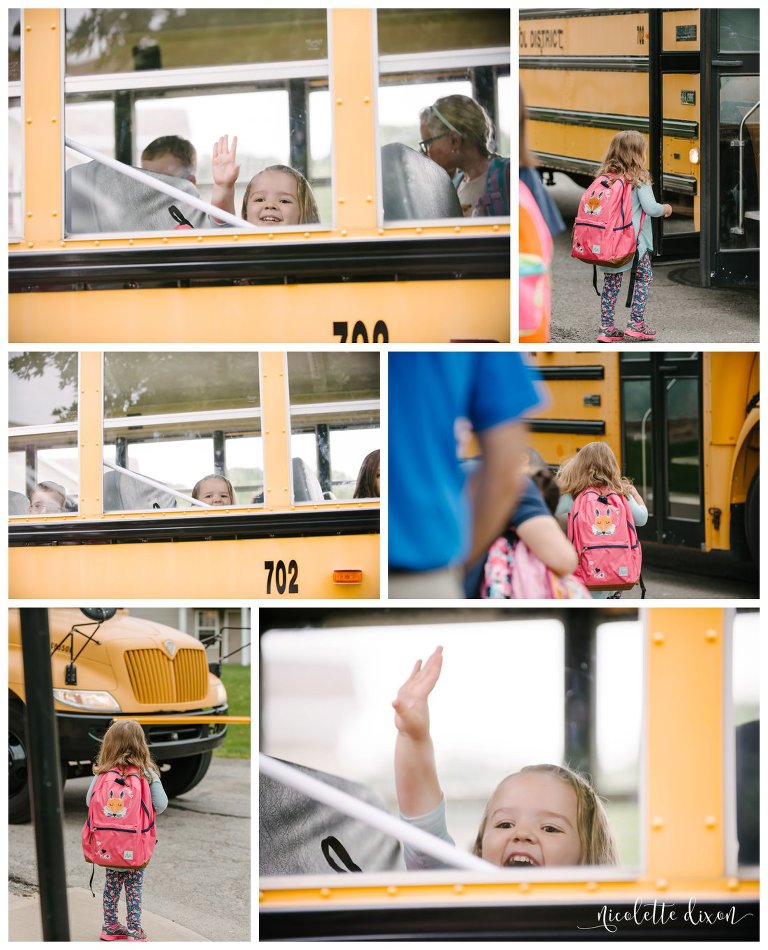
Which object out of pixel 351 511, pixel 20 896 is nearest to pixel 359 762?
pixel 351 511

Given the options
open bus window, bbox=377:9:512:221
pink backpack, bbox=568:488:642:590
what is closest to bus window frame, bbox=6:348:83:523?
open bus window, bbox=377:9:512:221

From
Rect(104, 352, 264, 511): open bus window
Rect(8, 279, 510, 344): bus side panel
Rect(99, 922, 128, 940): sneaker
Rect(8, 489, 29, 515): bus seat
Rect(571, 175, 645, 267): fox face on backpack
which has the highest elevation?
Rect(571, 175, 645, 267): fox face on backpack

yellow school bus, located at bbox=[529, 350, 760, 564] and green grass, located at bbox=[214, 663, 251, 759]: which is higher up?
yellow school bus, located at bbox=[529, 350, 760, 564]

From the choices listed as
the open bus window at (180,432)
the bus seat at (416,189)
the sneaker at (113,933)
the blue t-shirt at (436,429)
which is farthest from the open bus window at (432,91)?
the sneaker at (113,933)

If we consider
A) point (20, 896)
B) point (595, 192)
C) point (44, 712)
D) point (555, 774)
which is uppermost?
point (595, 192)

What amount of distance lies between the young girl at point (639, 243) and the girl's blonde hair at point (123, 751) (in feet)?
5.15

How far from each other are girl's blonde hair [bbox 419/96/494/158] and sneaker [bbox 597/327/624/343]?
20.9 inches

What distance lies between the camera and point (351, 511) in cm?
271

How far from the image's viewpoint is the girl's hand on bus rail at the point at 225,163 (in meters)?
2.72

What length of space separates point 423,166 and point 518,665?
124 centimetres

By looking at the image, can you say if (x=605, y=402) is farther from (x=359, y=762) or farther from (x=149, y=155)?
(x=149, y=155)

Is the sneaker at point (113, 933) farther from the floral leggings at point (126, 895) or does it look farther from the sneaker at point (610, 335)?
the sneaker at point (610, 335)

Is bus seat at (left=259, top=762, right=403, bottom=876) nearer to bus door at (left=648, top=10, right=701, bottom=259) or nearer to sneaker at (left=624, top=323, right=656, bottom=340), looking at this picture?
sneaker at (left=624, top=323, right=656, bottom=340)

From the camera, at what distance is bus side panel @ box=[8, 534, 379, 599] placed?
2.71 metres
